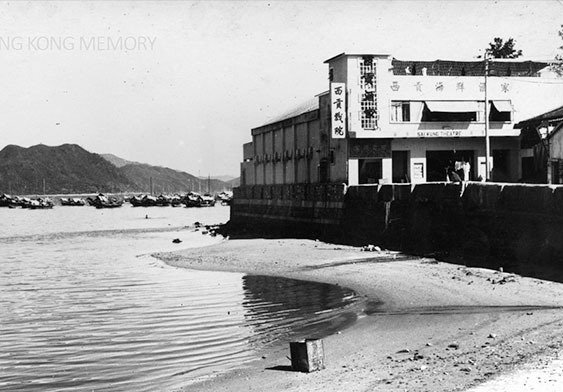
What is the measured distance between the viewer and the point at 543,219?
68.9ft

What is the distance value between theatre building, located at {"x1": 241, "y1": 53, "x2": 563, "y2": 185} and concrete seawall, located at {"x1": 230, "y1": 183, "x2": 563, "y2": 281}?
3811 millimetres

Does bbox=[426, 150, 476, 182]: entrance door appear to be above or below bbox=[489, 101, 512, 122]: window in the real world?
below

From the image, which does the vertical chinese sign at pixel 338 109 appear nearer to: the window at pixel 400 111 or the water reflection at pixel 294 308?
the window at pixel 400 111

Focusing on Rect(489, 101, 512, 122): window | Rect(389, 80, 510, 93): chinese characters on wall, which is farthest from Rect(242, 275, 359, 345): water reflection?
Rect(489, 101, 512, 122): window

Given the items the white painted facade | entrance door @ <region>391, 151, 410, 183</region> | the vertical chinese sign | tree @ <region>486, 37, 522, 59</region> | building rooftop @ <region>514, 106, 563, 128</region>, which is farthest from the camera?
tree @ <region>486, 37, 522, 59</region>

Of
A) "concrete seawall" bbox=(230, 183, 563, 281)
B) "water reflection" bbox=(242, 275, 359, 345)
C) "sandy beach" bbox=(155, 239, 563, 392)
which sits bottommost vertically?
"water reflection" bbox=(242, 275, 359, 345)

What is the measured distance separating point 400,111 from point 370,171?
4.22 metres

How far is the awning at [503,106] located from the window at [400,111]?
593 centimetres

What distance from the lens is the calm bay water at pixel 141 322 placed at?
1221 centimetres

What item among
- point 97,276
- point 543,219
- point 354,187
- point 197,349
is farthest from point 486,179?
point 197,349

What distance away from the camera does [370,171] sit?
141 feet

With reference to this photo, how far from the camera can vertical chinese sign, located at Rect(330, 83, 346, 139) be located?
4094 centimetres

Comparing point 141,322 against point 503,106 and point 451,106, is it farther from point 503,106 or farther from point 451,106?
point 503,106

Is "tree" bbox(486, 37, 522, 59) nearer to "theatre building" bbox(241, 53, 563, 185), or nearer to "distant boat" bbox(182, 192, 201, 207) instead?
"theatre building" bbox(241, 53, 563, 185)
